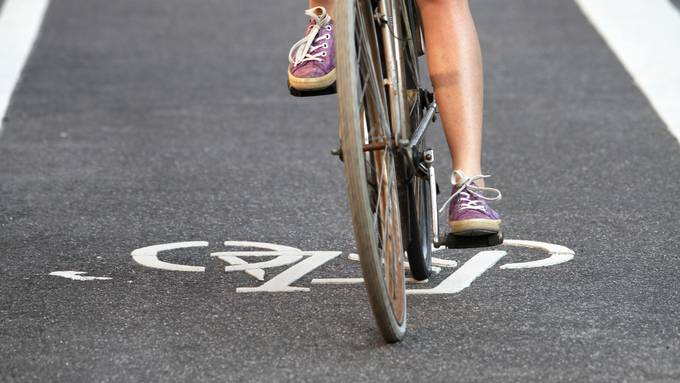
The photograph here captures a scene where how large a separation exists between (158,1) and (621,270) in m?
6.58

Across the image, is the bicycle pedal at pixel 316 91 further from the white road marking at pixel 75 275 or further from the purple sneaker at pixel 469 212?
the white road marking at pixel 75 275

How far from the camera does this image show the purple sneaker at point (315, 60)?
13.4ft

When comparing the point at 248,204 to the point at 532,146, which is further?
the point at 532,146

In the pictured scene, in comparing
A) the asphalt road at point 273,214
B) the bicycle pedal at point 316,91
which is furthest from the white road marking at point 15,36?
the bicycle pedal at point 316,91

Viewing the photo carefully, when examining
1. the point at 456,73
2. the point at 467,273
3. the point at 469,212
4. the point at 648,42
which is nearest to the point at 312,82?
the point at 456,73

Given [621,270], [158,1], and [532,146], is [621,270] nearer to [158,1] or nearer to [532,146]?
[532,146]

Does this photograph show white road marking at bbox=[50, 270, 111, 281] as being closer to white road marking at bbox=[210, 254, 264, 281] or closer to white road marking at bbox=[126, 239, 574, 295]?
white road marking at bbox=[126, 239, 574, 295]

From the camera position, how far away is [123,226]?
209 inches

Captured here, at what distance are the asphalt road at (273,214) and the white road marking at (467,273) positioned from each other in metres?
0.06

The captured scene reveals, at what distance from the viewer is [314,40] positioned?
163 inches

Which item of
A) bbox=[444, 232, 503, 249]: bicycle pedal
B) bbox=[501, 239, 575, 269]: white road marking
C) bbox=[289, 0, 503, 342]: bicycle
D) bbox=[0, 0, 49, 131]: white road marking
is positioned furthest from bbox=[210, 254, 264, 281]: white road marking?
bbox=[0, 0, 49, 131]: white road marking

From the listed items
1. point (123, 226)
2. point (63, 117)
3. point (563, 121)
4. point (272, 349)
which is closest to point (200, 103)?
point (63, 117)

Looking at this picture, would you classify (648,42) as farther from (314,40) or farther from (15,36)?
(314,40)

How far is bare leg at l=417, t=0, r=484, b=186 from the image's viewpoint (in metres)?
4.27
